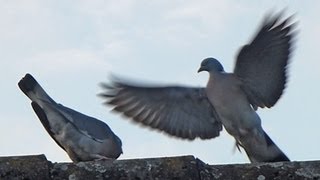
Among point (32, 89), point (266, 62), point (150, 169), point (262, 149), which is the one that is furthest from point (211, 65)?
point (150, 169)

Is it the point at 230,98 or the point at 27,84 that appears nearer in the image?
the point at 27,84

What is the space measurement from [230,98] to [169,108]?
1.83ft

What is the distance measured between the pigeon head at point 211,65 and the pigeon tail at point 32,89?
5.24 ft

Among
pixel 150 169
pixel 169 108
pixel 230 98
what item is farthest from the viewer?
pixel 169 108

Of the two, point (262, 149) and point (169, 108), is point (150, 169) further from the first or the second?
point (169, 108)

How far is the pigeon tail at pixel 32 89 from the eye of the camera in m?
5.88

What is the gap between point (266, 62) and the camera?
7.03 m

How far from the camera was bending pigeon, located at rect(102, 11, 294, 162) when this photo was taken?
641 centimetres

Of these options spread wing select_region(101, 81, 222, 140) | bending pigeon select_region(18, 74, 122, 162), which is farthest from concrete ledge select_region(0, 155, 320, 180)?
spread wing select_region(101, 81, 222, 140)

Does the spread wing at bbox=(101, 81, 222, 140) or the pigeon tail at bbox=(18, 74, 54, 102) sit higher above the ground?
the pigeon tail at bbox=(18, 74, 54, 102)

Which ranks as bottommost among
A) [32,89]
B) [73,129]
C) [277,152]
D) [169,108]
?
[277,152]

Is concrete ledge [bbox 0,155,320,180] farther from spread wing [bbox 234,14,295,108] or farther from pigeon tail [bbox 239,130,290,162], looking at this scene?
spread wing [bbox 234,14,295,108]

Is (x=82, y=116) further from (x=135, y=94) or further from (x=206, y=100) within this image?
(x=206, y=100)

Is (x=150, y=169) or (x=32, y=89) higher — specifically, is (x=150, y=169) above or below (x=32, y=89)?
below
